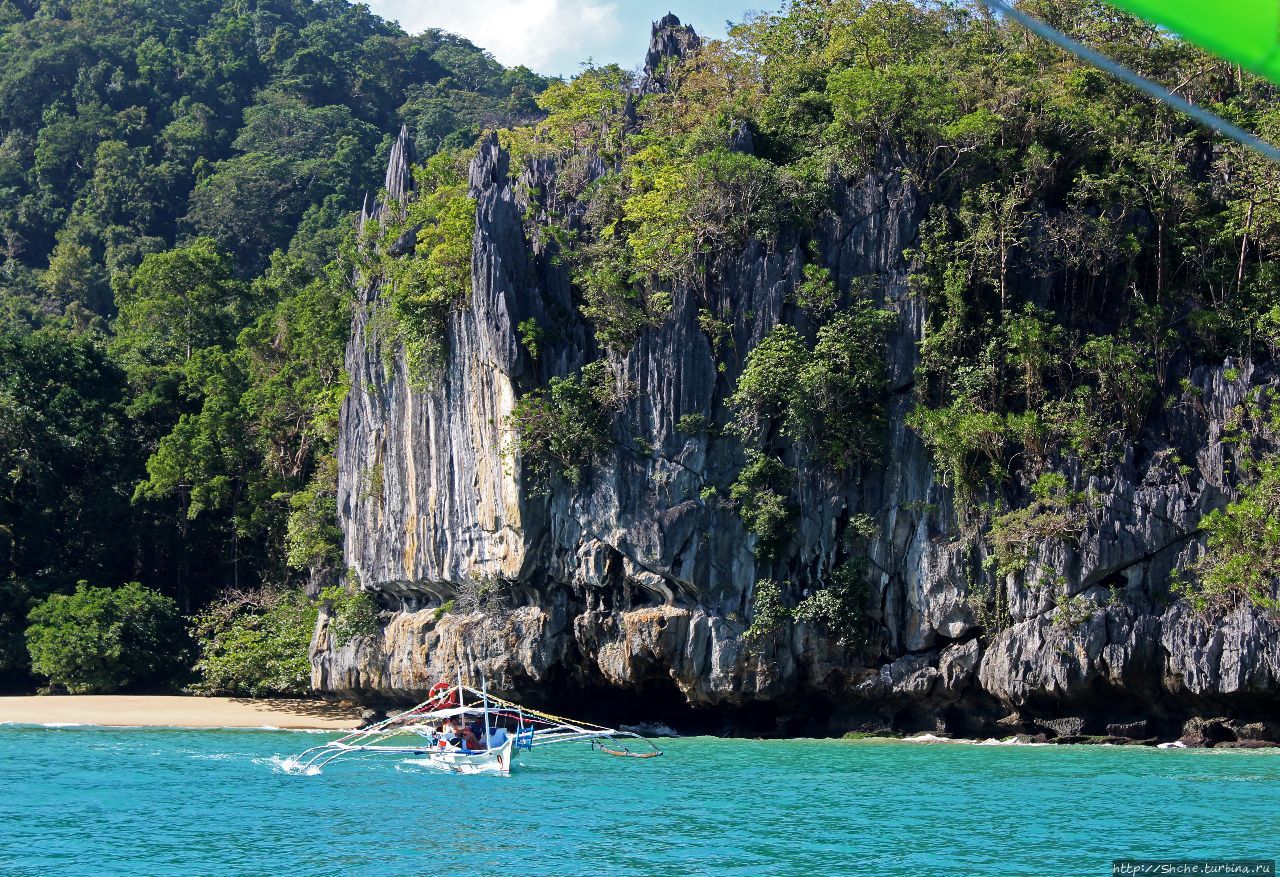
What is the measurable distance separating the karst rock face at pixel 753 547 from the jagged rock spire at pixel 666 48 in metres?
6.44

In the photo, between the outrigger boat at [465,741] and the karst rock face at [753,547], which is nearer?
the outrigger boat at [465,741]

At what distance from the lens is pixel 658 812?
16.4 m

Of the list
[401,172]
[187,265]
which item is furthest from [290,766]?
[187,265]

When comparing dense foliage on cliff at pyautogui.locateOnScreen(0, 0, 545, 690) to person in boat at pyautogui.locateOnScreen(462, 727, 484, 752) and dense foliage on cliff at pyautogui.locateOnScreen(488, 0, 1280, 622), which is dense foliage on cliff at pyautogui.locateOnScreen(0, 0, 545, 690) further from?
person in boat at pyautogui.locateOnScreen(462, 727, 484, 752)

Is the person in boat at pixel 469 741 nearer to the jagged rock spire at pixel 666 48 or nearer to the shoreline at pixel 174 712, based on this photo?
the shoreline at pixel 174 712

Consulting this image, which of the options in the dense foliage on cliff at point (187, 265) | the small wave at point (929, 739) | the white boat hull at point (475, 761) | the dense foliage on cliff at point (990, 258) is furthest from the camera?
the dense foliage on cliff at point (187, 265)

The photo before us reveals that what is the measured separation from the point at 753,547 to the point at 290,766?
870cm

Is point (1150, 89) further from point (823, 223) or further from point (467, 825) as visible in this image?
point (823, 223)

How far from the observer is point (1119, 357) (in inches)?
920

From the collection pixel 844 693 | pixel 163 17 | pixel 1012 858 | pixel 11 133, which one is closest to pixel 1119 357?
pixel 844 693

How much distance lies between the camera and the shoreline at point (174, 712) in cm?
2817

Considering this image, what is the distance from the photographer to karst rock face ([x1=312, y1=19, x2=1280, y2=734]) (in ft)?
73.3

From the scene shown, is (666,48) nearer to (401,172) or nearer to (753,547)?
(401,172)

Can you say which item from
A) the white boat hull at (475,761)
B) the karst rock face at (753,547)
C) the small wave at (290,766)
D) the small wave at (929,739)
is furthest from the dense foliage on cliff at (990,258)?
the small wave at (290,766)
